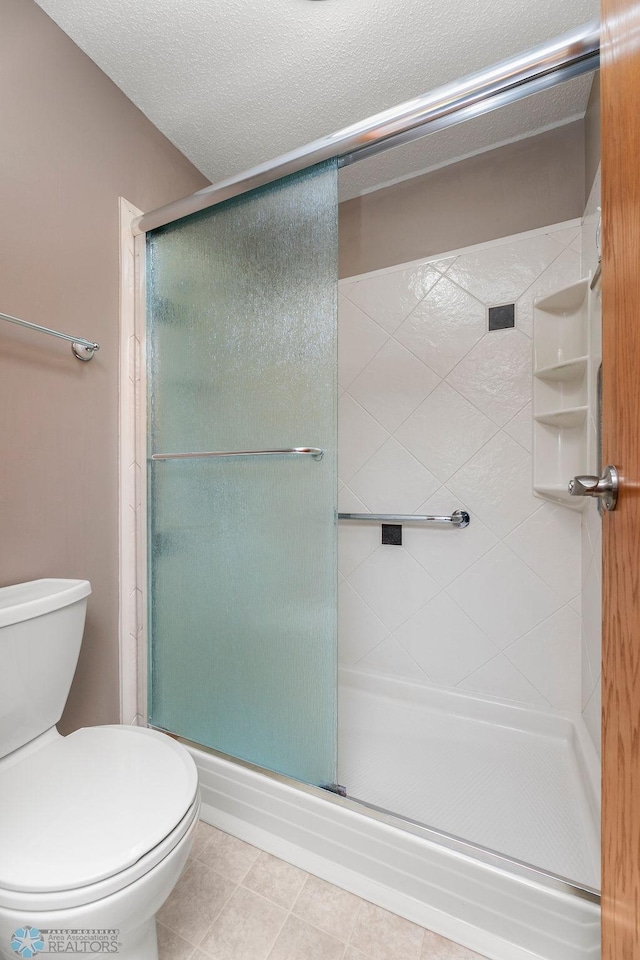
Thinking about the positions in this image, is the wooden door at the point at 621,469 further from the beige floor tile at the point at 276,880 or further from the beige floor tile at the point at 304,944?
the beige floor tile at the point at 276,880

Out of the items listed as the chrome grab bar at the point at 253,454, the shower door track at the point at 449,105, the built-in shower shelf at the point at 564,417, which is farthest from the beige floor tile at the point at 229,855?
the shower door track at the point at 449,105

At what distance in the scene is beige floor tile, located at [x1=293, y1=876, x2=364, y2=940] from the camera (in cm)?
109

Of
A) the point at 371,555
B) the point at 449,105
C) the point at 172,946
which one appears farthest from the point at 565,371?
the point at 172,946

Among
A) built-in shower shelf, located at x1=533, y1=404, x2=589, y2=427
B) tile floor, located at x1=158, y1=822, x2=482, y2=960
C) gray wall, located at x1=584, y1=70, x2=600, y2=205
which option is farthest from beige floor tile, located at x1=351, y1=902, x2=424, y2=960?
gray wall, located at x1=584, y1=70, x2=600, y2=205

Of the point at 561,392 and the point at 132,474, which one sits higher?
the point at 561,392

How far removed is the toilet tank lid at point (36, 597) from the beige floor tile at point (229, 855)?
809 mm

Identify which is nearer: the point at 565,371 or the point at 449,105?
the point at 449,105

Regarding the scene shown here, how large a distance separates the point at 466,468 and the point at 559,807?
1.14 metres

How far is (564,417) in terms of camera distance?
163 centimetres

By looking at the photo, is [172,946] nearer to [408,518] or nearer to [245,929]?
[245,929]

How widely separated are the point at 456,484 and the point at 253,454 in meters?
0.93

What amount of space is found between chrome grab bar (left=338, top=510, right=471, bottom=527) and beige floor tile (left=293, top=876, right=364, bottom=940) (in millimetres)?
Answer: 1196

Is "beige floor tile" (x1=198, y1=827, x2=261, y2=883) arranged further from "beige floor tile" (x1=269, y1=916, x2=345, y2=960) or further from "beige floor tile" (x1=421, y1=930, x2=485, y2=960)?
"beige floor tile" (x1=421, y1=930, x2=485, y2=960)

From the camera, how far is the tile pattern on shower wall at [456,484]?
5.74ft
